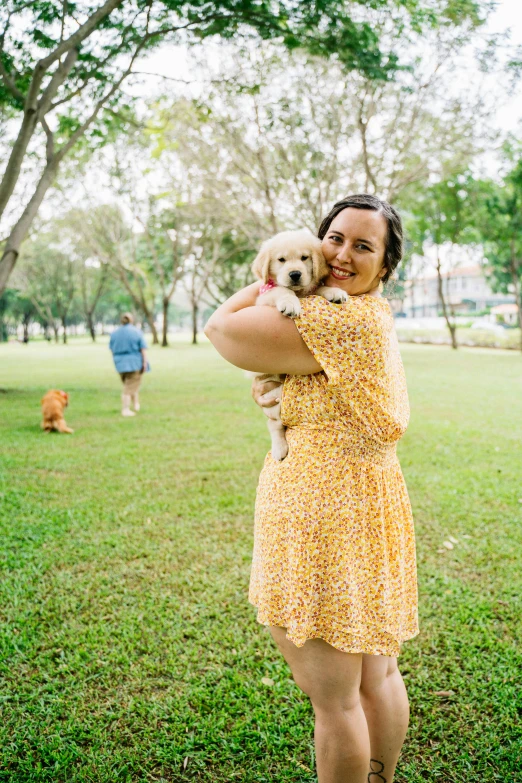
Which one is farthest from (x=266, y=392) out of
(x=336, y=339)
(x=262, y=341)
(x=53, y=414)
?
(x=53, y=414)

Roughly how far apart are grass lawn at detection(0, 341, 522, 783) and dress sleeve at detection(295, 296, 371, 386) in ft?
6.60

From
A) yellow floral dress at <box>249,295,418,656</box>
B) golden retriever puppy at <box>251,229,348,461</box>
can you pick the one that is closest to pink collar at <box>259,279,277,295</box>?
golden retriever puppy at <box>251,229,348,461</box>

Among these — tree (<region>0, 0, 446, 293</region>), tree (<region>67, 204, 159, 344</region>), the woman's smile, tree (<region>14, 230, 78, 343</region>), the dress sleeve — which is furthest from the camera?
tree (<region>14, 230, 78, 343</region>)

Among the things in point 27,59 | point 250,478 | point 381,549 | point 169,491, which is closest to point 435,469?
point 250,478

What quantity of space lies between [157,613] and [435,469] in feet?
15.5

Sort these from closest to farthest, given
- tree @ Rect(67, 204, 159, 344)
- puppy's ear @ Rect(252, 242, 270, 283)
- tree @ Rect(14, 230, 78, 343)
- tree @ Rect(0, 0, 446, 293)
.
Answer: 1. puppy's ear @ Rect(252, 242, 270, 283)
2. tree @ Rect(0, 0, 446, 293)
3. tree @ Rect(67, 204, 159, 344)
4. tree @ Rect(14, 230, 78, 343)

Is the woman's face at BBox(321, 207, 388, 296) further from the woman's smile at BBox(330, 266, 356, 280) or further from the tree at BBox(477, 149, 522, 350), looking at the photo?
the tree at BBox(477, 149, 522, 350)

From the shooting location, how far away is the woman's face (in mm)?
1850

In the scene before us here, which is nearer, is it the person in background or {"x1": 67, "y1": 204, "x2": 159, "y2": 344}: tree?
the person in background

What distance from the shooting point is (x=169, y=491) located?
21.8 ft

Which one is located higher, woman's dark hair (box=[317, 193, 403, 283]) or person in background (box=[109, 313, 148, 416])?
woman's dark hair (box=[317, 193, 403, 283])

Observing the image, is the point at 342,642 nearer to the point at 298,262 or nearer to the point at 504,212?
the point at 298,262

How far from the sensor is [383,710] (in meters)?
1.99

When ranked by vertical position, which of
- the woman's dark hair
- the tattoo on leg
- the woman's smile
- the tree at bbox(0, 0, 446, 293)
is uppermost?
the tree at bbox(0, 0, 446, 293)
